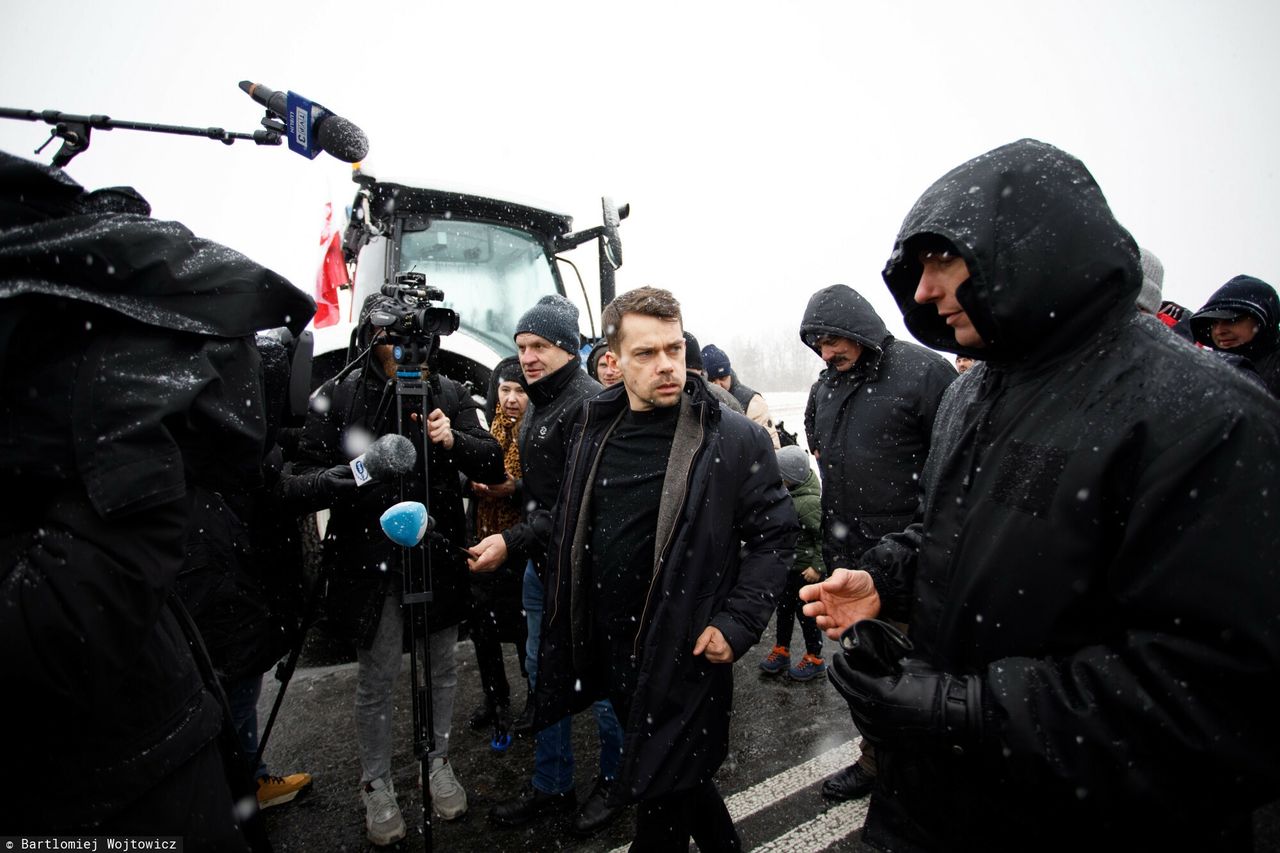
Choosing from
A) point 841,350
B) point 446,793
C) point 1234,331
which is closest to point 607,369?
point 841,350

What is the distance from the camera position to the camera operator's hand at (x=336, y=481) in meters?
2.63

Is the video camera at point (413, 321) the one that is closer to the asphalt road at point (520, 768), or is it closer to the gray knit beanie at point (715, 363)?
the asphalt road at point (520, 768)

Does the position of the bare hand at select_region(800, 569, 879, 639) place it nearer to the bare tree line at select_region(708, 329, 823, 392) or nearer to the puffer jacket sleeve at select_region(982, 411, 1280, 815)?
the puffer jacket sleeve at select_region(982, 411, 1280, 815)

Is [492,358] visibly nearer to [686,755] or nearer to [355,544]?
[355,544]

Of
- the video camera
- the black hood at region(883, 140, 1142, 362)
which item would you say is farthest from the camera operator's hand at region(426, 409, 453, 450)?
the black hood at region(883, 140, 1142, 362)

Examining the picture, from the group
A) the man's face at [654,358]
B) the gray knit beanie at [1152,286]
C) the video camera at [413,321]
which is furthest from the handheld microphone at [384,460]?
the gray knit beanie at [1152,286]

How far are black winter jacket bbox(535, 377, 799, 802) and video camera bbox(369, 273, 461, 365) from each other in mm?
792

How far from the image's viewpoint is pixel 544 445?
2994mm

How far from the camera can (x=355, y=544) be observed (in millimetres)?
2822

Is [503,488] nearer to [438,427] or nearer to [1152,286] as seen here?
[438,427]

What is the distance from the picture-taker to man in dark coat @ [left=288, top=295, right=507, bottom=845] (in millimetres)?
2740

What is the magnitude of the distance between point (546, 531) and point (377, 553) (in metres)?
0.77

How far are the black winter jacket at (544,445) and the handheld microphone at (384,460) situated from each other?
62cm

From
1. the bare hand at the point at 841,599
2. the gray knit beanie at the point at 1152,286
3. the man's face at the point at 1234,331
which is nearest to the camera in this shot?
the bare hand at the point at 841,599
